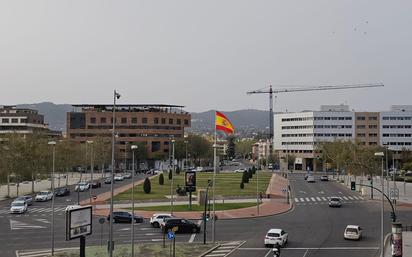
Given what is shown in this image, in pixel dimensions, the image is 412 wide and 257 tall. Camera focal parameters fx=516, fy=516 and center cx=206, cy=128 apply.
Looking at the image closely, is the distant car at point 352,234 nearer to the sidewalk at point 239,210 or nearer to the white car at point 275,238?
the white car at point 275,238

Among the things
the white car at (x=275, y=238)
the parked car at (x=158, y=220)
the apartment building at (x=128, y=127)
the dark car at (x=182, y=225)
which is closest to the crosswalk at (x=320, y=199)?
the parked car at (x=158, y=220)

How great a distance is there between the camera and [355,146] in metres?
107

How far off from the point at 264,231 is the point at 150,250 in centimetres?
1408

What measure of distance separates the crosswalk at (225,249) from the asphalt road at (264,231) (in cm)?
47

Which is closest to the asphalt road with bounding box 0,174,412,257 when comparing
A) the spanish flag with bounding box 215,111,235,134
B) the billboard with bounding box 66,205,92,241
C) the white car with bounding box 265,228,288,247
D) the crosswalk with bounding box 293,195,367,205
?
the white car with bounding box 265,228,288,247

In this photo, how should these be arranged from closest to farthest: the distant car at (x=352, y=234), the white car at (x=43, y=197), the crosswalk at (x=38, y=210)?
the distant car at (x=352, y=234) → the crosswalk at (x=38, y=210) → the white car at (x=43, y=197)

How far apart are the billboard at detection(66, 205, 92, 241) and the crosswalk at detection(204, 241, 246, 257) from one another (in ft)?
37.9

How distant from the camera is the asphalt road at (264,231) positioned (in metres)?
39.5

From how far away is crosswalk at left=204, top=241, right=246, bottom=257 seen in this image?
3728cm

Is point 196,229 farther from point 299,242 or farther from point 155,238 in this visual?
point 299,242

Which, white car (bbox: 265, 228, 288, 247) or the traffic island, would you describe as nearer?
the traffic island

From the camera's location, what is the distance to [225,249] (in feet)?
129

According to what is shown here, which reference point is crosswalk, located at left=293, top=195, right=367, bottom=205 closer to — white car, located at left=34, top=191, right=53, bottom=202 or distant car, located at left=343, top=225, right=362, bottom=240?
distant car, located at left=343, top=225, right=362, bottom=240

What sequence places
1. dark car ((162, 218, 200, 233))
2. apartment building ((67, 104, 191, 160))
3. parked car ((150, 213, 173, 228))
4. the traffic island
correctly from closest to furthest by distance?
the traffic island, dark car ((162, 218, 200, 233)), parked car ((150, 213, 173, 228)), apartment building ((67, 104, 191, 160))
